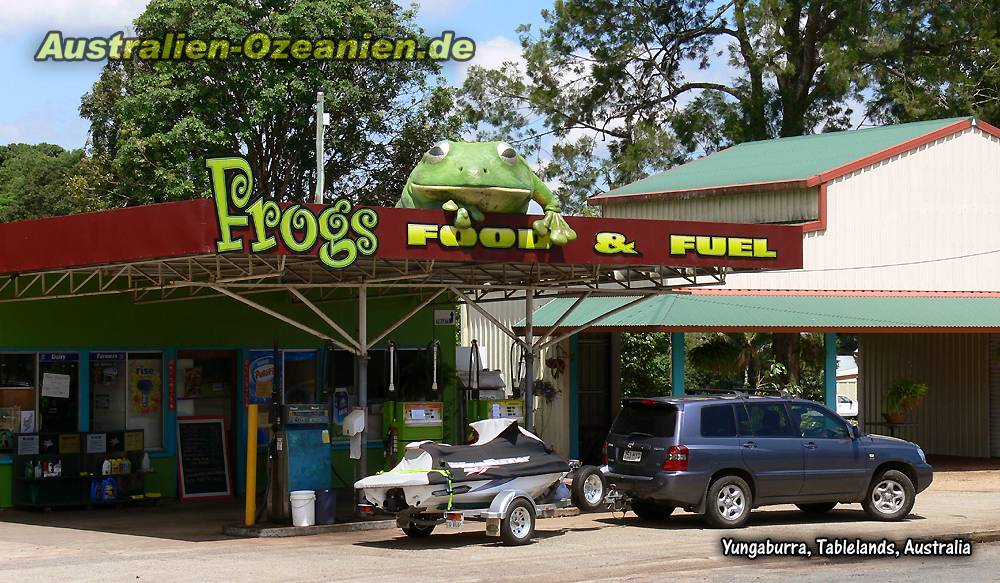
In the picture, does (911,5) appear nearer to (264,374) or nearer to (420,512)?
(264,374)

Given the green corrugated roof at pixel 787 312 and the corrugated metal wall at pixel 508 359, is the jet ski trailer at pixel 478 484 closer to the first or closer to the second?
the corrugated metal wall at pixel 508 359

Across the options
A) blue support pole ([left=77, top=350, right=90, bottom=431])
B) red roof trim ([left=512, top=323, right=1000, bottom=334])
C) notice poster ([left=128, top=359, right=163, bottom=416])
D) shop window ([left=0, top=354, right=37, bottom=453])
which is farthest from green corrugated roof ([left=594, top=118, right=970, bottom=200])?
shop window ([left=0, top=354, right=37, bottom=453])

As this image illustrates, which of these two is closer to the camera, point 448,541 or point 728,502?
point 448,541

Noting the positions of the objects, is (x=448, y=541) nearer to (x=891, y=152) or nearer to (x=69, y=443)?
(x=69, y=443)

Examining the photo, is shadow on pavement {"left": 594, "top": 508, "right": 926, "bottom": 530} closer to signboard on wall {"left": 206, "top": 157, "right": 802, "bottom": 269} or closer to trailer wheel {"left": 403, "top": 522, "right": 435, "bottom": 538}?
trailer wheel {"left": 403, "top": 522, "right": 435, "bottom": 538}

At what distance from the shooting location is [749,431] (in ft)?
57.9

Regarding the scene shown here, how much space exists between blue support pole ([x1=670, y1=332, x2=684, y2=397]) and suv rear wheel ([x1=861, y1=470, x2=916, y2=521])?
6304 millimetres

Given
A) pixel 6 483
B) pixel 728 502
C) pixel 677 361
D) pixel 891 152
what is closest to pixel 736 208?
pixel 891 152

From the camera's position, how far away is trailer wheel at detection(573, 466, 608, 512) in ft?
57.2

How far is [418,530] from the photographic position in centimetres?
1667

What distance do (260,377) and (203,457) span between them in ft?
5.07

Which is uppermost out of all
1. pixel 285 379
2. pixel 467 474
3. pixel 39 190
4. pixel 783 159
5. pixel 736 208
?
pixel 39 190

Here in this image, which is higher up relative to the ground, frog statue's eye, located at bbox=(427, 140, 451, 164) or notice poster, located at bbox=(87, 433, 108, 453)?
frog statue's eye, located at bbox=(427, 140, 451, 164)

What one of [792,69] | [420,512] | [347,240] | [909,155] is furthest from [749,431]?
[792,69]
